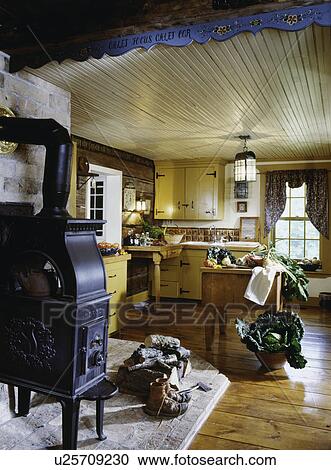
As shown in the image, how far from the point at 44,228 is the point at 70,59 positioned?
1.17 meters

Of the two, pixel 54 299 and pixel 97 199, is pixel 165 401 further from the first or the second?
pixel 97 199

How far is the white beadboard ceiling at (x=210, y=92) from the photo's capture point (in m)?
2.69

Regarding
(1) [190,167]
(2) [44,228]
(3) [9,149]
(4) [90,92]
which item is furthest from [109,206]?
(2) [44,228]

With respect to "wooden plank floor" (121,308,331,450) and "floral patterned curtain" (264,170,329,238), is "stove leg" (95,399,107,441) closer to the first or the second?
"wooden plank floor" (121,308,331,450)

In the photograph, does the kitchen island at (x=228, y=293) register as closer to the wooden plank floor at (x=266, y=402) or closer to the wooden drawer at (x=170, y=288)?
the wooden plank floor at (x=266, y=402)

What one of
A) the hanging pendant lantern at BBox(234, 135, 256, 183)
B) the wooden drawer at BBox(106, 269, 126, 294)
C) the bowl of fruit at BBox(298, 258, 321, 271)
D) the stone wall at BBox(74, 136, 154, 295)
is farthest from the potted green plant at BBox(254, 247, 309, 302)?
the stone wall at BBox(74, 136, 154, 295)

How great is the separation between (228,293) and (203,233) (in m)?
3.32

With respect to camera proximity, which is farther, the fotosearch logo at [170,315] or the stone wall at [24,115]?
the fotosearch logo at [170,315]

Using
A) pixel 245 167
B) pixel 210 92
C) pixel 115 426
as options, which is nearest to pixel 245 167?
pixel 245 167

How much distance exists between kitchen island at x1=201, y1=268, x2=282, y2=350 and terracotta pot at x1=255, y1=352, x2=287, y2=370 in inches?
17.9

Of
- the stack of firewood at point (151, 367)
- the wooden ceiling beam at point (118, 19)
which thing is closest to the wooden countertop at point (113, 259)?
the stack of firewood at point (151, 367)

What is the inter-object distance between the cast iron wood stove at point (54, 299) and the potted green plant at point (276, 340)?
169 cm

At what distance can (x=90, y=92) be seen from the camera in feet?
11.6

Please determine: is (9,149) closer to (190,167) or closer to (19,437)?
(19,437)
